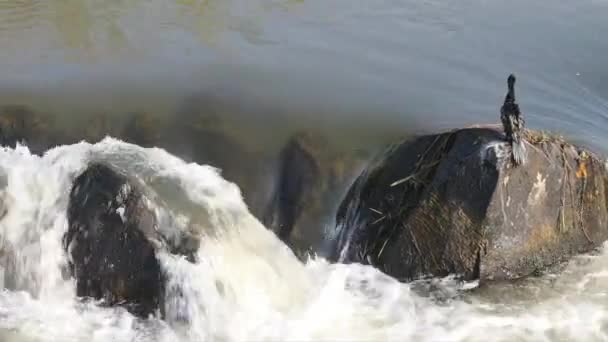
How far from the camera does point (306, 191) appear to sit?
16.7ft

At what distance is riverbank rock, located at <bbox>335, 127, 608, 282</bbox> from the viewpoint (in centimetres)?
411

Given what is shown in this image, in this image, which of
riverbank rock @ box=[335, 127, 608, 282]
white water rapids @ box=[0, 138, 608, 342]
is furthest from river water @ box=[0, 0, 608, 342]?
riverbank rock @ box=[335, 127, 608, 282]

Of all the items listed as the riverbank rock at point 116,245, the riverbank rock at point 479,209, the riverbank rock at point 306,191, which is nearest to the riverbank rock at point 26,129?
the riverbank rock at point 116,245

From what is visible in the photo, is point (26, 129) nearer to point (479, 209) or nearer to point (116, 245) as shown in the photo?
point (116, 245)

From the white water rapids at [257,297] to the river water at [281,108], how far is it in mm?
11

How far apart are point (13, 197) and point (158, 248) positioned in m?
1.46

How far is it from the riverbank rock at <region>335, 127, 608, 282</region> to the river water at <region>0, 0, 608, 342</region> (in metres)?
0.16

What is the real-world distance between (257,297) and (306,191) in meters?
1.13

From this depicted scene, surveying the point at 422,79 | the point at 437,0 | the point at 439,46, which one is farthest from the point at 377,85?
the point at 437,0

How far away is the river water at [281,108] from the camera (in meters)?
4.16

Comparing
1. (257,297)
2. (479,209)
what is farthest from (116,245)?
(479,209)

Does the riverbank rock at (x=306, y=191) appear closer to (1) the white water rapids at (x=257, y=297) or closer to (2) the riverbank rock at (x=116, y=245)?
(1) the white water rapids at (x=257, y=297)

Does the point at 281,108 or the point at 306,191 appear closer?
the point at 306,191

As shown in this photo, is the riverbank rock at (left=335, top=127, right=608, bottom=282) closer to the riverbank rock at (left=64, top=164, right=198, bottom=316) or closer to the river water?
the river water
